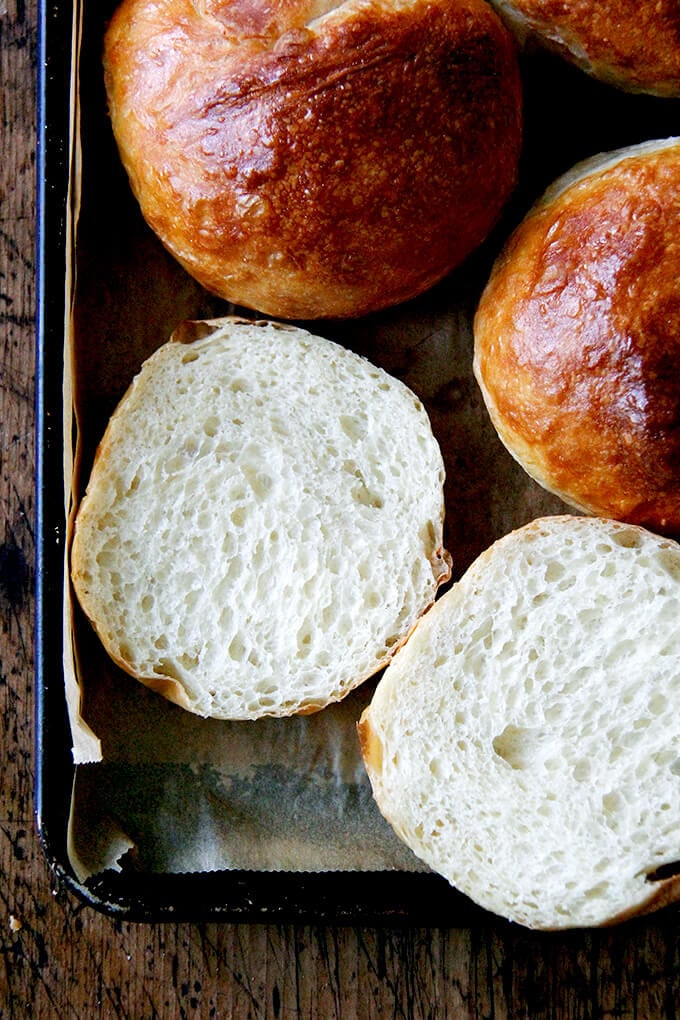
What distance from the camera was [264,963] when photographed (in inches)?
69.8

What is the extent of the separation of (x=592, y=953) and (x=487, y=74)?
1.50 meters

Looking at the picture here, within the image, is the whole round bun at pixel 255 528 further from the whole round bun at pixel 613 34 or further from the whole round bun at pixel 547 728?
the whole round bun at pixel 613 34

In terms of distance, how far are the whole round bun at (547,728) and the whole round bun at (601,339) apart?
0.10 metres

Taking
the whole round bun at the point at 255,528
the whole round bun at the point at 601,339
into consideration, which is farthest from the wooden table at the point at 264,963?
the whole round bun at the point at 601,339

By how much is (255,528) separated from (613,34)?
99 cm

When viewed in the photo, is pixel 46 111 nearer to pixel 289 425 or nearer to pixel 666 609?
pixel 289 425

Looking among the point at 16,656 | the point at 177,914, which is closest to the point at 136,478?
the point at 16,656

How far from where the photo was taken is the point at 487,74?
161 cm

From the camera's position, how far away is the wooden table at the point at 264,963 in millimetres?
1762

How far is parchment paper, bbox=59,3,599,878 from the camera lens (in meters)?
1.69

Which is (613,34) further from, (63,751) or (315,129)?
(63,751)

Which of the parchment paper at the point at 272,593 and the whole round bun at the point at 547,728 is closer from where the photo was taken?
the whole round bun at the point at 547,728

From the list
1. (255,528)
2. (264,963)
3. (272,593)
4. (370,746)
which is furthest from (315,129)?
(264,963)

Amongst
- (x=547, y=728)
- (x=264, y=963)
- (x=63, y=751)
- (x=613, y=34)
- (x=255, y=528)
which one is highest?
(x=613, y=34)
